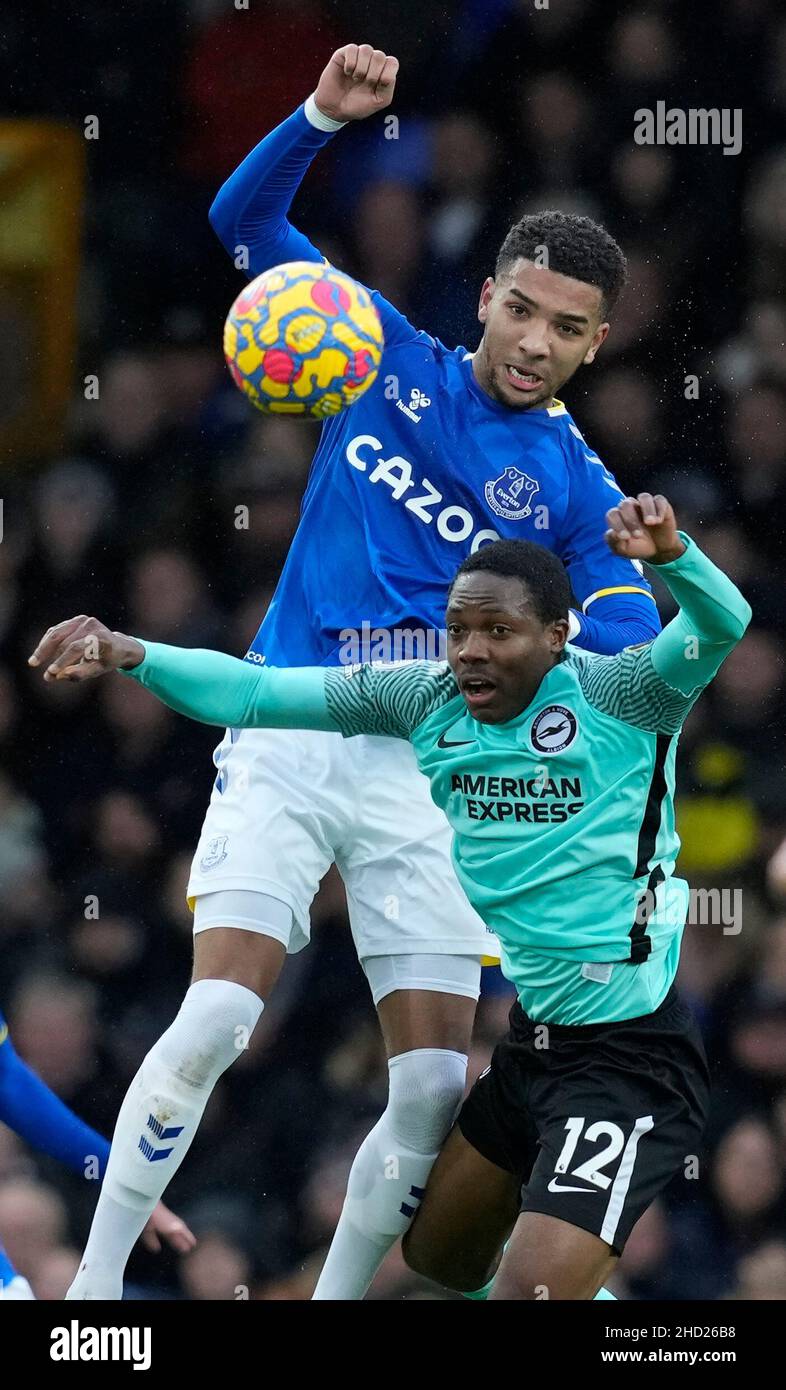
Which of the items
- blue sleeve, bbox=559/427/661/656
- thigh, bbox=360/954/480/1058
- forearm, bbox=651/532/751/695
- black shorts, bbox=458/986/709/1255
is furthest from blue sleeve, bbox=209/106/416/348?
black shorts, bbox=458/986/709/1255

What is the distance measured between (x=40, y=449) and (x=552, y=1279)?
3.32 m

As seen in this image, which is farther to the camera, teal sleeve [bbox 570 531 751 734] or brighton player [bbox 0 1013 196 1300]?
brighton player [bbox 0 1013 196 1300]

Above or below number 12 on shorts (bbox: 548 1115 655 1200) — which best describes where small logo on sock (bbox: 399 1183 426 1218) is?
below

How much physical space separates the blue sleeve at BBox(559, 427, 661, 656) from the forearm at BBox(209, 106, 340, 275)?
2.55ft

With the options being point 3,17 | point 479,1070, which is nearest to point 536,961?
point 479,1070

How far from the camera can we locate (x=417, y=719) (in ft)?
13.1

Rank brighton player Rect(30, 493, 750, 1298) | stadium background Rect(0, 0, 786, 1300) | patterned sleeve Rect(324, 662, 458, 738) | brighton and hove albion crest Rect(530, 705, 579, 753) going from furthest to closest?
stadium background Rect(0, 0, 786, 1300) → patterned sleeve Rect(324, 662, 458, 738) → brighton and hove albion crest Rect(530, 705, 579, 753) → brighton player Rect(30, 493, 750, 1298)

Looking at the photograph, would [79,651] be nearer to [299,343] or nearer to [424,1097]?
[299,343]

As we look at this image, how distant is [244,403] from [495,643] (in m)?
2.59

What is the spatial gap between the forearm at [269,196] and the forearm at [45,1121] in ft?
6.12

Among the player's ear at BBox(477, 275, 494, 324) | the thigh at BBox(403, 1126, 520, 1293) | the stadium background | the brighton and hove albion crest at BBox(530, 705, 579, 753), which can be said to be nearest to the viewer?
the brighton and hove albion crest at BBox(530, 705, 579, 753)

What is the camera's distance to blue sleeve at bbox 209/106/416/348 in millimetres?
4215

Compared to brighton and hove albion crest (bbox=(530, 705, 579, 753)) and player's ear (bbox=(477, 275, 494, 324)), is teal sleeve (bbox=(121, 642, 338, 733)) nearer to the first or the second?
brighton and hove albion crest (bbox=(530, 705, 579, 753))

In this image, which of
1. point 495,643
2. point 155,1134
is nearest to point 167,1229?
point 155,1134
